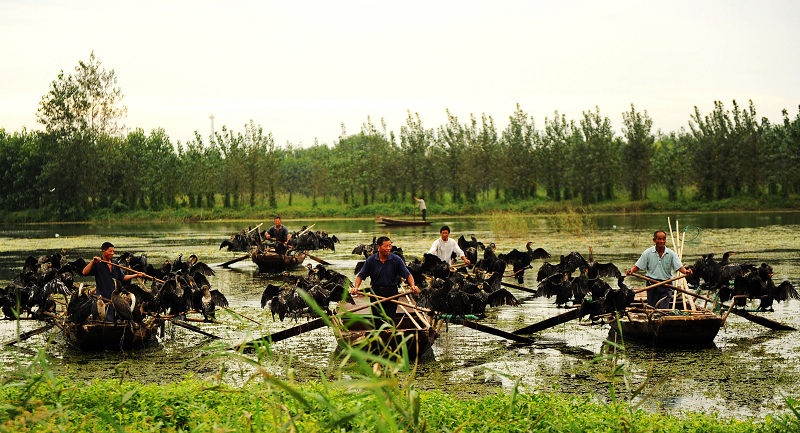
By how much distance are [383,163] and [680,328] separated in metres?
52.2

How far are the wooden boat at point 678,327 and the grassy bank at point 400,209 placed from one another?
4177 cm

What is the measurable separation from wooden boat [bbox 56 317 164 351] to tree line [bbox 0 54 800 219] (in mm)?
47044

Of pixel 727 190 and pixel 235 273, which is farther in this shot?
pixel 727 190

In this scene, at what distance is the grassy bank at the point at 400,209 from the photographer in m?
50.8

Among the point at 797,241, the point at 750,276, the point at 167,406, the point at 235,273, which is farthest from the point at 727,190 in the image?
the point at 167,406

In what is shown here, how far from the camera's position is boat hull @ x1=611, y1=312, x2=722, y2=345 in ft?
32.0

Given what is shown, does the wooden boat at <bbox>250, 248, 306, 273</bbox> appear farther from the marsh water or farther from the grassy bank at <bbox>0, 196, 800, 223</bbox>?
the grassy bank at <bbox>0, 196, 800, 223</bbox>

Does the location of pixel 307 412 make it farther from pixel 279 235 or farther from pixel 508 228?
pixel 508 228

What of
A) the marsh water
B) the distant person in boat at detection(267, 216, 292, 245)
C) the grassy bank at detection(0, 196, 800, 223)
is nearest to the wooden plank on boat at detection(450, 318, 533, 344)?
the marsh water

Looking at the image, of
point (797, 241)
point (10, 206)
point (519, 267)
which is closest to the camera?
point (519, 267)

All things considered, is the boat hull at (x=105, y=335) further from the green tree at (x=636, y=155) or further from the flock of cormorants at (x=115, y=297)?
the green tree at (x=636, y=155)

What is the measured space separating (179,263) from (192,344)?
286 centimetres

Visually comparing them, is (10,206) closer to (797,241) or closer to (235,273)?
(235,273)

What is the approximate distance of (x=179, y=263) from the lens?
13.5 meters
